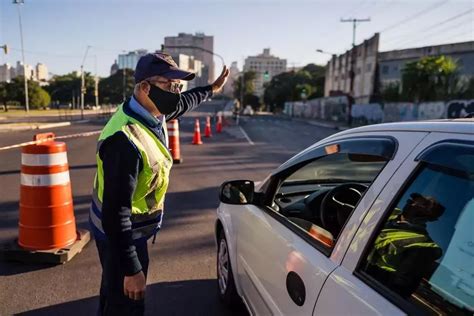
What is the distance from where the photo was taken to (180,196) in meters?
7.67

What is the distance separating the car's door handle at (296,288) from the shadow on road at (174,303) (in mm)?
1457

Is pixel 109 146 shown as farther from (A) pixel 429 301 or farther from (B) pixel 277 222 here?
(A) pixel 429 301

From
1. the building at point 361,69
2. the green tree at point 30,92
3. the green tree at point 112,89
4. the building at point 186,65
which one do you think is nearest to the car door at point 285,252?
the building at point 186,65

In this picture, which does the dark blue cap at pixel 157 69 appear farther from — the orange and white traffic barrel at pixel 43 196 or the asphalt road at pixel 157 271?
the orange and white traffic barrel at pixel 43 196

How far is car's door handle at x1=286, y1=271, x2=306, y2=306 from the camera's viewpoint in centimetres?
195

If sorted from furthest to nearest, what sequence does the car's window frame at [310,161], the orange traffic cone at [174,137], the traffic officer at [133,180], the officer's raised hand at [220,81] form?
the orange traffic cone at [174,137]
the officer's raised hand at [220,81]
the traffic officer at [133,180]
the car's window frame at [310,161]

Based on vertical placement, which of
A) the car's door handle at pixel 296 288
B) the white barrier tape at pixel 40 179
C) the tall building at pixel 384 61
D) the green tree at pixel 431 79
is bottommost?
the car's door handle at pixel 296 288

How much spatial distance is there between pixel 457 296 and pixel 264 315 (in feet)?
4.22

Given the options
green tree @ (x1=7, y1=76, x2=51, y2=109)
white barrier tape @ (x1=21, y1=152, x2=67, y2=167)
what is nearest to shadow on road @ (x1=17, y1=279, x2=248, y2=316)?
white barrier tape @ (x1=21, y1=152, x2=67, y2=167)

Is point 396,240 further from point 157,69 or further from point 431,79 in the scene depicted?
point 431,79

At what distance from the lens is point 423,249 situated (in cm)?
164

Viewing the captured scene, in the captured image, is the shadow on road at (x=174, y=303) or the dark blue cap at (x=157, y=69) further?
the shadow on road at (x=174, y=303)

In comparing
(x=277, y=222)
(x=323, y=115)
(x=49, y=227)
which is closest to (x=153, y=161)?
(x=277, y=222)

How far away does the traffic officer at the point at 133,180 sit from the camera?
2.12 meters
